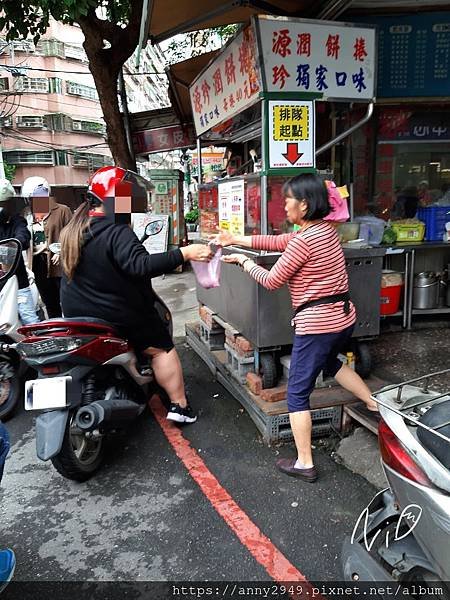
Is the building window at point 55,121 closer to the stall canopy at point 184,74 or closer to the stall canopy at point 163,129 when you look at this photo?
the stall canopy at point 163,129

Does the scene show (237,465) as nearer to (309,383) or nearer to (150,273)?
(309,383)

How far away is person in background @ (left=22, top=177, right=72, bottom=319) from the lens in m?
5.18

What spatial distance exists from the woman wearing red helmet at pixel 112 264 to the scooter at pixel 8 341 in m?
1.16

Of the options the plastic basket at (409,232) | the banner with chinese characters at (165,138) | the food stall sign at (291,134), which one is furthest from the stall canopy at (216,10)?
the banner with chinese characters at (165,138)

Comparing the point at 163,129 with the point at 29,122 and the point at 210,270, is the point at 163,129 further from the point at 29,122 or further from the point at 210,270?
the point at 29,122

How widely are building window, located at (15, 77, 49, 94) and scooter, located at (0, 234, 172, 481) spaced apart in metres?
28.0

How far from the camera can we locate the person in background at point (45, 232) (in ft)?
17.0

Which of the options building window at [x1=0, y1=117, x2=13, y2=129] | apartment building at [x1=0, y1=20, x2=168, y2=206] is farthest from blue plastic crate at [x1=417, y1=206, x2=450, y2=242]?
building window at [x1=0, y1=117, x2=13, y2=129]

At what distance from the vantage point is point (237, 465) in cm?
316

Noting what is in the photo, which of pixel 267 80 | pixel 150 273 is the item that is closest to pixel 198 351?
pixel 150 273

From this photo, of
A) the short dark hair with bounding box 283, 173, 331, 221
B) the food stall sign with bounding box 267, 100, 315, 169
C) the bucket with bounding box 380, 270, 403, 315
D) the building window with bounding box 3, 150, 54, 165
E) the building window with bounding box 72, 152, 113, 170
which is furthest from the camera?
the building window with bounding box 72, 152, 113, 170

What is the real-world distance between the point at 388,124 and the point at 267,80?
2.73 meters

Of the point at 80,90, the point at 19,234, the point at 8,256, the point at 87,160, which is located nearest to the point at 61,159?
the point at 87,160

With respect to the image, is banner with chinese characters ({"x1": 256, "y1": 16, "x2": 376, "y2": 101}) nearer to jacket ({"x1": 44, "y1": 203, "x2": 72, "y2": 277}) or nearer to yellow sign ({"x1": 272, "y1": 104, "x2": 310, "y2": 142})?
yellow sign ({"x1": 272, "y1": 104, "x2": 310, "y2": 142})
